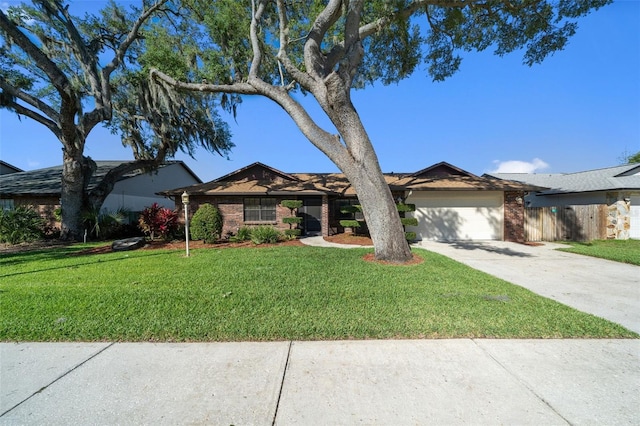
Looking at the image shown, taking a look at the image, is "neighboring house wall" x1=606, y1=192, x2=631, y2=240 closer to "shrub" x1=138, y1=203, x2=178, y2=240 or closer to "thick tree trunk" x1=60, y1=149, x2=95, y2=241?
"shrub" x1=138, y1=203, x2=178, y2=240

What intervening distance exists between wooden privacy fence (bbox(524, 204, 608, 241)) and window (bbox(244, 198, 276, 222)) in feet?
41.3

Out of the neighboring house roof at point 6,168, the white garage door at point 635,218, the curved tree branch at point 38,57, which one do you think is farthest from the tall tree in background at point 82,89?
the white garage door at point 635,218

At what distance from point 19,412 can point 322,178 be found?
48.5ft

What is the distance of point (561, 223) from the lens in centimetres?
1290

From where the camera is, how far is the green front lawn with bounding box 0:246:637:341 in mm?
3277

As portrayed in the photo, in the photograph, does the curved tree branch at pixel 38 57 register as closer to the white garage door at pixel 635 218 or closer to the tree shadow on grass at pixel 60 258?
the tree shadow on grass at pixel 60 258

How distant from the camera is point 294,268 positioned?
6430 mm

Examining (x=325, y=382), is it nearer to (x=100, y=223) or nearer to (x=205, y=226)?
(x=205, y=226)

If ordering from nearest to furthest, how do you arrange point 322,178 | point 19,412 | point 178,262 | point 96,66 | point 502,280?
point 19,412, point 502,280, point 178,262, point 96,66, point 322,178

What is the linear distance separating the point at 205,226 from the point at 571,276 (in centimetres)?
1196

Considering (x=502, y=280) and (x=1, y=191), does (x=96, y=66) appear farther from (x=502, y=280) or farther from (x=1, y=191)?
(x=502, y=280)

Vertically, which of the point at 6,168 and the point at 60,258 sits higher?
the point at 6,168

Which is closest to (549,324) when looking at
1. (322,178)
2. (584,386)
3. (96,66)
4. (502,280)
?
(584,386)

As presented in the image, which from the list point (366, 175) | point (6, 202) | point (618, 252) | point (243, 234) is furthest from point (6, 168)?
point (618, 252)
